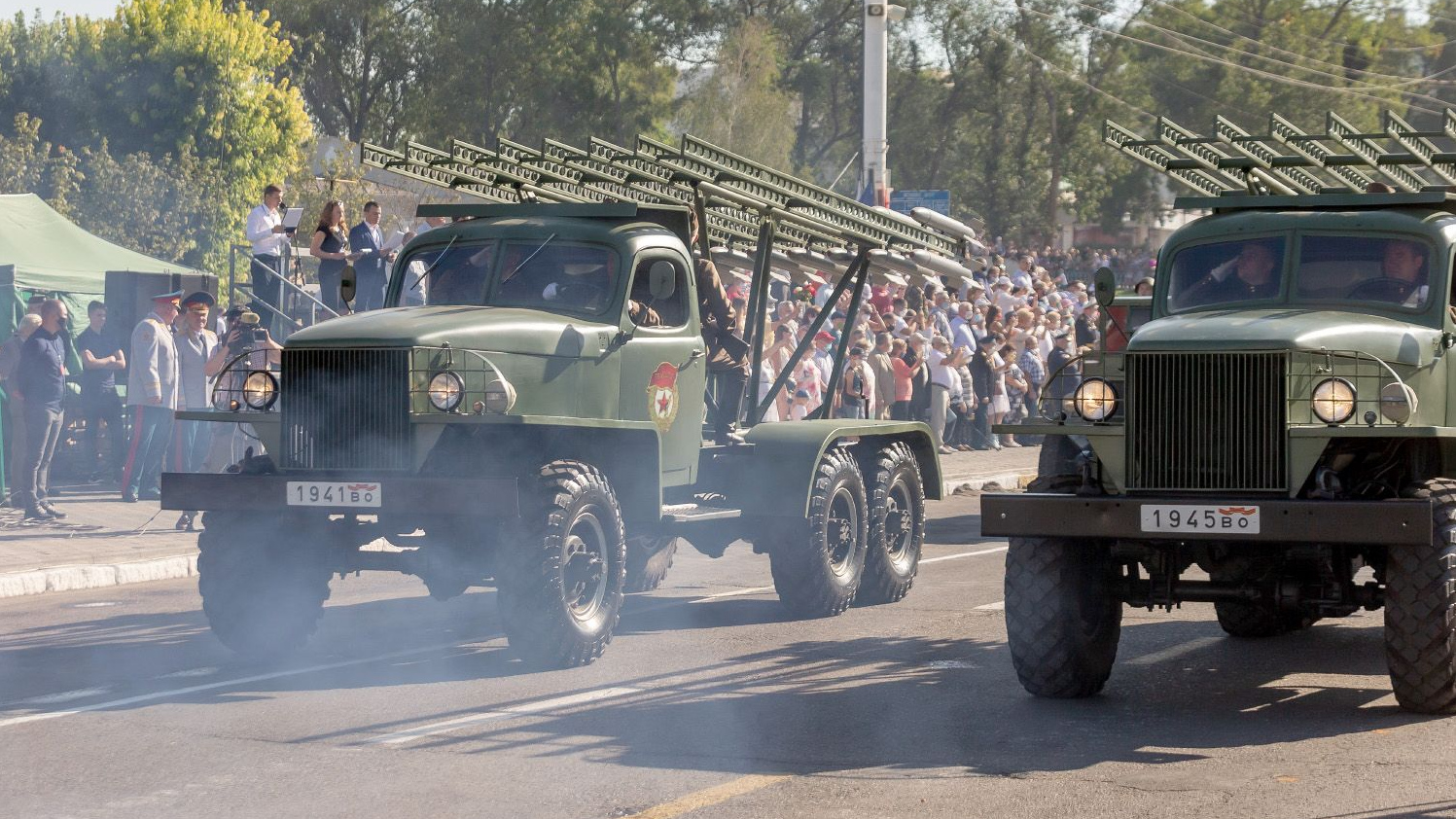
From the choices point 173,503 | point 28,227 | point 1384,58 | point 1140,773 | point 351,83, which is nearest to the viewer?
point 1140,773

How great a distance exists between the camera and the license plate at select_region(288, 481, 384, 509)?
32.8 feet

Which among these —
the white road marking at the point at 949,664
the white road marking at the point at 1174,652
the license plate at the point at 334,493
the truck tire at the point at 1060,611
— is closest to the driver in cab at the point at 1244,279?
the truck tire at the point at 1060,611

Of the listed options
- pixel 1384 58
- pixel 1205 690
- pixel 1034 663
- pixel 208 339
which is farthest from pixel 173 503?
pixel 1384 58

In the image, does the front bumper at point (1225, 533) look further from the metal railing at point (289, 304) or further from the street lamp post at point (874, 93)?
the street lamp post at point (874, 93)

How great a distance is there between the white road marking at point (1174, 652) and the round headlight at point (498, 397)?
11.8ft

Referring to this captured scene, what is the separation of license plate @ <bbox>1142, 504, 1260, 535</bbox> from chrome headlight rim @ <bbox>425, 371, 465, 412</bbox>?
3.58 m

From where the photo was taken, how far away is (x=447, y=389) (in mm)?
10164

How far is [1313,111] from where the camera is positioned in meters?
64.5

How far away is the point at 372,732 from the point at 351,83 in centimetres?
5649

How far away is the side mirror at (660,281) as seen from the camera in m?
11.5

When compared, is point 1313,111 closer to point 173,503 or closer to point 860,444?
point 860,444

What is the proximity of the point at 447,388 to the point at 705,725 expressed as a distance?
2.54 m

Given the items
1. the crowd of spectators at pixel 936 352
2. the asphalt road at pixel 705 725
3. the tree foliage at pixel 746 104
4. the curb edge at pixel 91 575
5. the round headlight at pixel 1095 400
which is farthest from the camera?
the tree foliage at pixel 746 104

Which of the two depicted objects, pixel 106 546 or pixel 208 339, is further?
pixel 208 339
